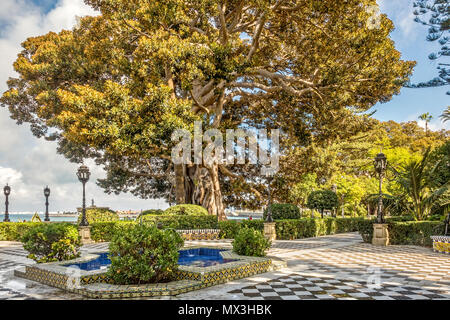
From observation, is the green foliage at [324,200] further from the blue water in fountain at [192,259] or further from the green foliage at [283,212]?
the blue water in fountain at [192,259]

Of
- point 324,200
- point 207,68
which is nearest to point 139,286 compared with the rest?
point 207,68

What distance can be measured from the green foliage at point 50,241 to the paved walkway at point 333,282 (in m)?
0.84

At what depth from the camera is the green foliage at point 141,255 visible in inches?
281

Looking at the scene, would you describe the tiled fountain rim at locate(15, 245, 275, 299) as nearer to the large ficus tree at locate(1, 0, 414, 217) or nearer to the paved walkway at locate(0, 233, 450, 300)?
the paved walkway at locate(0, 233, 450, 300)

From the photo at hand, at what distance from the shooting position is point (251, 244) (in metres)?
10.4

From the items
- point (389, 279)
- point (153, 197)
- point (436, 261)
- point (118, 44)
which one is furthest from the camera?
point (153, 197)

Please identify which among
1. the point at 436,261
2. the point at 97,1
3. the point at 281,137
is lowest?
the point at 436,261

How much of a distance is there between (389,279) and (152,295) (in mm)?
5428

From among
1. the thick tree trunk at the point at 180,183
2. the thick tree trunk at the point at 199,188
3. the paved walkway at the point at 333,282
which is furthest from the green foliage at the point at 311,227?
the paved walkway at the point at 333,282

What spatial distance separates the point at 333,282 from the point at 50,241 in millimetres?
7206

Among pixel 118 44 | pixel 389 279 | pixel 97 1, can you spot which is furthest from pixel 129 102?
pixel 389 279

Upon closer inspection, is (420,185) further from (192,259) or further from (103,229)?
(103,229)
